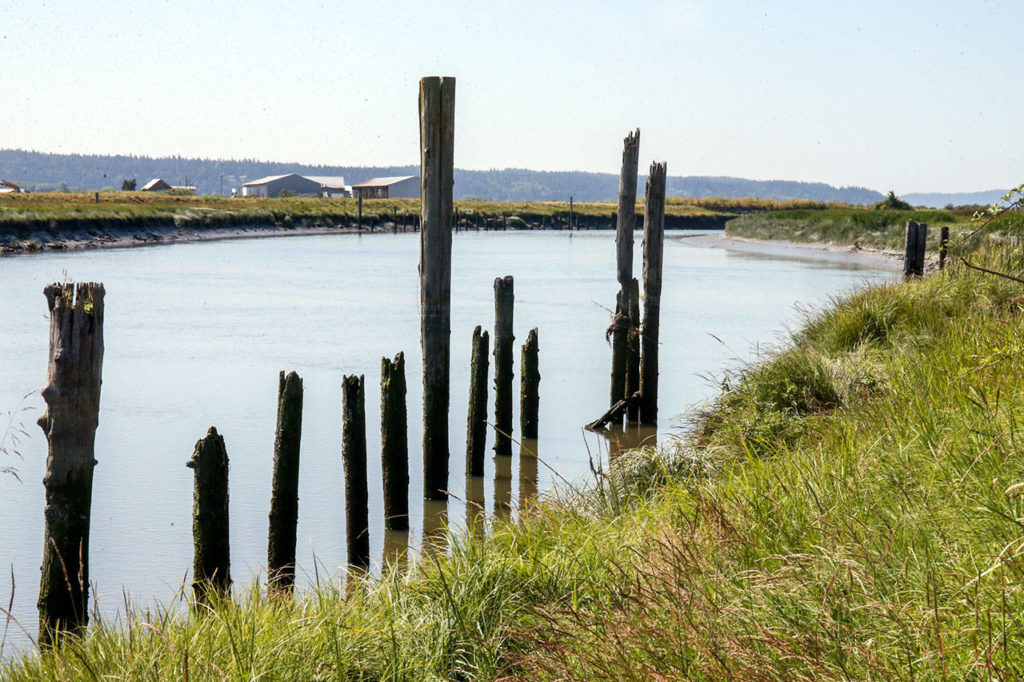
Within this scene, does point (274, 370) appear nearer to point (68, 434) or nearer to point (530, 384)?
point (530, 384)

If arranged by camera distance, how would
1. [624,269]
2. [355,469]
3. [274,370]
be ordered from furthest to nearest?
[274,370] < [624,269] < [355,469]

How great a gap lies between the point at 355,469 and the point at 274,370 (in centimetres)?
1027

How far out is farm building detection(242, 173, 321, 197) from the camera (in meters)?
157

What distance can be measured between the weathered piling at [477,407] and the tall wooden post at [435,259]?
40 cm

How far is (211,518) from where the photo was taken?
6.23 meters

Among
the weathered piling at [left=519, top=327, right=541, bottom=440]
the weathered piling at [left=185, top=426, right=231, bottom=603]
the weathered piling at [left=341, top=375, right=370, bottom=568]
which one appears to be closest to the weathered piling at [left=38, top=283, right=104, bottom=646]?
the weathered piling at [left=185, top=426, right=231, bottom=603]

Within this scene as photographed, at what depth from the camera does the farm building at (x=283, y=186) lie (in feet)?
515

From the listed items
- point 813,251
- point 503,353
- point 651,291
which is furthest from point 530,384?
point 813,251

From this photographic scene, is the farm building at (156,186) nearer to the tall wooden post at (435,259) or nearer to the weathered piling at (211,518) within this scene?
the tall wooden post at (435,259)

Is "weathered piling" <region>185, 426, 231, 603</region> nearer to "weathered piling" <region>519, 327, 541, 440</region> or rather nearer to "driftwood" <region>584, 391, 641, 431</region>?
"weathered piling" <region>519, 327, 541, 440</region>

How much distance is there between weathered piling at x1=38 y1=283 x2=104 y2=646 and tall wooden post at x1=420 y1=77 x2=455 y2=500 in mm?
4042

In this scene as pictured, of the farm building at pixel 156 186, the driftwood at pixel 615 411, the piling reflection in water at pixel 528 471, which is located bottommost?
the piling reflection in water at pixel 528 471

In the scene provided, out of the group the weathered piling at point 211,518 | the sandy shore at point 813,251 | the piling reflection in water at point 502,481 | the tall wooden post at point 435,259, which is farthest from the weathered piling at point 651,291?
the sandy shore at point 813,251

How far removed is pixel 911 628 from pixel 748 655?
1.76ft
